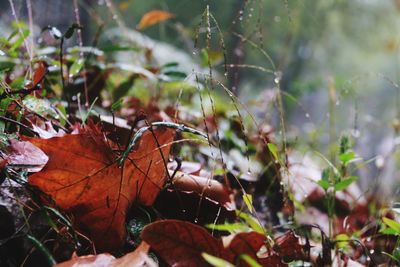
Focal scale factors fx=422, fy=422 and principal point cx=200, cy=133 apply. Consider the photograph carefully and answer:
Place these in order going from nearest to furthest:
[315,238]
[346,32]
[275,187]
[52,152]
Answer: [52,152] < [315,238] < [275,187] < [346,32]

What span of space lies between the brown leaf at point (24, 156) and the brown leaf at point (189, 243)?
231 millimetres

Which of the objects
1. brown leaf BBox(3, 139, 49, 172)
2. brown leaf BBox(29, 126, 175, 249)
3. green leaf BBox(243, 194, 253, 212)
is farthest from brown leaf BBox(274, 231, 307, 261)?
brown leaf BBox(3, 139, 49, 172)

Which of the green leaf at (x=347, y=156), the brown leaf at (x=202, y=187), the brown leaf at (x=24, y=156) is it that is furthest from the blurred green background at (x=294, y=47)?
the brown leaf at (x=24, y=156)

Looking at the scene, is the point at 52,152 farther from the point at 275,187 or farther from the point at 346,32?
the point at 346,32

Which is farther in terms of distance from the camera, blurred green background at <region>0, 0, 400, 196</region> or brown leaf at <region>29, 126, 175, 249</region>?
blurred green background at <region>0, 0, 400, 196</region>

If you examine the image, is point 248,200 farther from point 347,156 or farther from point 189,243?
point 347,156

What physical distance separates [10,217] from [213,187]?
0.35 meters

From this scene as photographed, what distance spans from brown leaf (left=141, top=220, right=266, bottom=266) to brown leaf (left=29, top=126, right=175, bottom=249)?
0.12 metres

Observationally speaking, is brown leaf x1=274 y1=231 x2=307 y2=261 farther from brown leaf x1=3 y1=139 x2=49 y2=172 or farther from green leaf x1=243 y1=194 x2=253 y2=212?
brown leaf x1=3 y1=139 x2=49 y2=172

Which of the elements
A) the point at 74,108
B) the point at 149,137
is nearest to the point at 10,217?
the point at 149,137

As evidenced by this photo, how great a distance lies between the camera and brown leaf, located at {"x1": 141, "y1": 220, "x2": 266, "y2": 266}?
57 centimetres

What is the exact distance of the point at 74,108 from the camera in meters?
1.25

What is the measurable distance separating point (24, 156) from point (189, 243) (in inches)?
11.9

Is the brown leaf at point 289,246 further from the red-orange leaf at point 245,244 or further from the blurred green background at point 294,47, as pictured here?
the blurred green background at point 294,47
